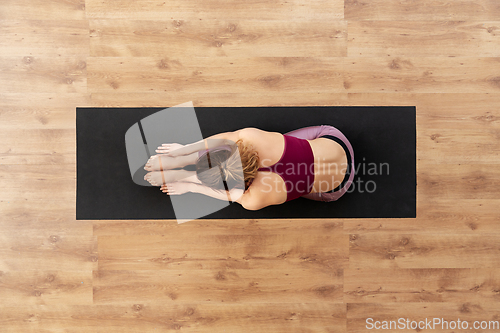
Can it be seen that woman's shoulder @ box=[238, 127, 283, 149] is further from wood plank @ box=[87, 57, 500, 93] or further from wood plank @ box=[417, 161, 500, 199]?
wood plank @ box=[417, 161, 500, 199]

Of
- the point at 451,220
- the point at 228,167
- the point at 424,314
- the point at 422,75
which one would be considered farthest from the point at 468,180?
the point at 228,167

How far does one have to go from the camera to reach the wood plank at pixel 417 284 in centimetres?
173

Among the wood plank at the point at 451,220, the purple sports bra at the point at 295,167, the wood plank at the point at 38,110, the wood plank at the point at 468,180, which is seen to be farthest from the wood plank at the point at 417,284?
the wood plank at the point at 38,110

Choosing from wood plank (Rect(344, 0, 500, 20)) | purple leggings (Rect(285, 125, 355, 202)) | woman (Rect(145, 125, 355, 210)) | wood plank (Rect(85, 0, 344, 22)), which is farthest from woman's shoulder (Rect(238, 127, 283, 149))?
wood plank (Rect(344, 0, 500, 20))

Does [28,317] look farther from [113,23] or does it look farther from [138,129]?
[113,23]

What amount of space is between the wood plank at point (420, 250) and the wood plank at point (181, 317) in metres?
0.36

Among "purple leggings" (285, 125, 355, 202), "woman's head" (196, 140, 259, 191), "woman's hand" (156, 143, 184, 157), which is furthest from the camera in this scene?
"purple leggings" (285, 125, 355, 202)

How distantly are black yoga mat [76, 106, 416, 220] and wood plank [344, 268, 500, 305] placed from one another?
357mm

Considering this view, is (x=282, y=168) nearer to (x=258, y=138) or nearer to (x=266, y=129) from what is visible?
(x=258, y=138)

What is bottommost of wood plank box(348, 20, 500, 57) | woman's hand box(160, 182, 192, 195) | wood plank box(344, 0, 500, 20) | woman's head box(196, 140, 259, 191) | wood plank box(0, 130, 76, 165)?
woman's hand box(160, 182, 192, 195)

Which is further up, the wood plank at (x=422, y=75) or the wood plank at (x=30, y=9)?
the wood plank at (x=30, y=9)

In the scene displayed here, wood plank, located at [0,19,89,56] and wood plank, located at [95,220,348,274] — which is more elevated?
wood plank, located at [0,19,89,56]

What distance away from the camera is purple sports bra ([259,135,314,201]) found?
4.36ft

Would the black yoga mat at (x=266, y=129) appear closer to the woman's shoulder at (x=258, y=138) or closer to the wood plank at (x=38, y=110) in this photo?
the wood plank at (x=38, y=110)
